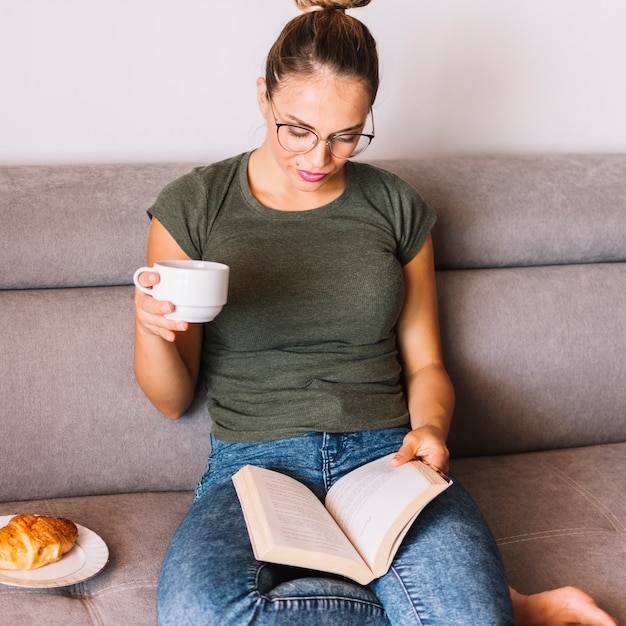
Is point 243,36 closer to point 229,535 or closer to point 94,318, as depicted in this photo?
point 94,318

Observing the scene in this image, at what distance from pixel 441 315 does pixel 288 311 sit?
0.48m

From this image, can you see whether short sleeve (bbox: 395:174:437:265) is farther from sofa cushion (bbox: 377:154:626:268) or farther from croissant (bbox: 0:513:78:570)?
croissant (bbox: 0:513:78:570)

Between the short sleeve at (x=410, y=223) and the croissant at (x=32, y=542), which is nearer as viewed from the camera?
the croissant at (x=32, y=542)

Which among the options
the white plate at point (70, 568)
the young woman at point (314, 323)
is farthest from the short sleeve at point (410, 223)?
the white plate at point (70, 568)

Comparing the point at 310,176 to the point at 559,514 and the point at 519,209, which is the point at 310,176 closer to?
the point at 519,209

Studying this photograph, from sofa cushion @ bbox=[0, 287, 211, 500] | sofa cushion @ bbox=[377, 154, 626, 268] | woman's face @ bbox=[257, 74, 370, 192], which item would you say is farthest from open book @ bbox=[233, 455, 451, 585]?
sofa cushion @ bbox=[377, 154, 626, 268]

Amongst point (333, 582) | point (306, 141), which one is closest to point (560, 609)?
point (333, 582)

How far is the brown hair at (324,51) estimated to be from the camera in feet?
4.62

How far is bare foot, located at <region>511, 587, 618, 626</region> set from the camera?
4.30 ft

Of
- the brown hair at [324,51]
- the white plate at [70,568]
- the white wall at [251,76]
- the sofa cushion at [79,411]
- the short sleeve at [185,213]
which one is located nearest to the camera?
the white plate at [70,568]

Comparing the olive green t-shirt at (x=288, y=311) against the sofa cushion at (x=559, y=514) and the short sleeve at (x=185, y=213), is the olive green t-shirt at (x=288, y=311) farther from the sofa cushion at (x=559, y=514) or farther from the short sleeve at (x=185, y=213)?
the sofa cushion at (x=559, y=514)

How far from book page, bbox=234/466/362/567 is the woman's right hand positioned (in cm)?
25

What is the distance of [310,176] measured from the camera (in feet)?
4.78

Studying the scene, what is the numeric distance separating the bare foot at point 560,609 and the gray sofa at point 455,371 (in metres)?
0.10
